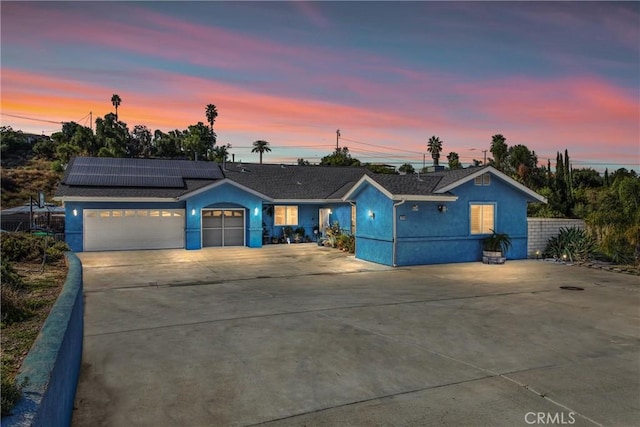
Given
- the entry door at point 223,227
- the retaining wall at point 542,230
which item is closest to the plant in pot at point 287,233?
the entry door at point 223,227

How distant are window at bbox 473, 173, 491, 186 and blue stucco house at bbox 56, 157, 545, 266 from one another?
0.04 meters

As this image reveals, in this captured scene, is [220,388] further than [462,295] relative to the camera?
No

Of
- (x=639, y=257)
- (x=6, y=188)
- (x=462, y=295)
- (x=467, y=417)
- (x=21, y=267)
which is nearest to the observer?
(x=467, y=417)

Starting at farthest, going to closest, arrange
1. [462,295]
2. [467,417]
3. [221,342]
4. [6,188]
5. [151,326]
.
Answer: [6,188]
[462,295]
[151,326]
[221,342]
[467,417]

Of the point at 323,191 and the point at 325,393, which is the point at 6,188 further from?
the point at 325,393

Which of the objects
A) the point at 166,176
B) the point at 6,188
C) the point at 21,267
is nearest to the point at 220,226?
the point at 166,176

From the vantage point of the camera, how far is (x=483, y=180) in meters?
17.9

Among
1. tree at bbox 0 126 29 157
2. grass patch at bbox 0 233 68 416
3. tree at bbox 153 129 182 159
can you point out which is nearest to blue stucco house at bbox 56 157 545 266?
grass patch at bbox 0 233 68 416

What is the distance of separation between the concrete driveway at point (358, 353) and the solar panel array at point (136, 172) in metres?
11.4

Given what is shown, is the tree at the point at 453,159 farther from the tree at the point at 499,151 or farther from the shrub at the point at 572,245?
the shrub at the point at 572,245

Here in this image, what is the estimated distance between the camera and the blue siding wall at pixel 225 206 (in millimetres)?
21812

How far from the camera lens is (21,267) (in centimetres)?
917

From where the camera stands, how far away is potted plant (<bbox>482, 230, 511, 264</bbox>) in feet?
55.6

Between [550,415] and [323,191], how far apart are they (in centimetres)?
2192
